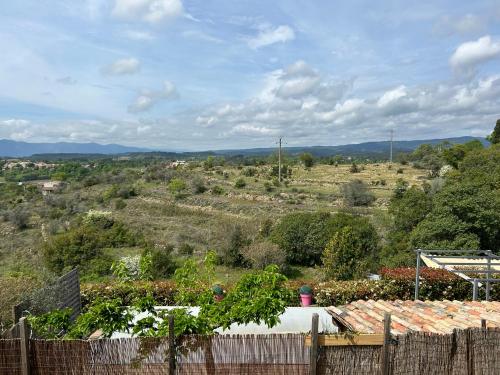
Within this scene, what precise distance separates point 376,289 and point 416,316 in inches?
170

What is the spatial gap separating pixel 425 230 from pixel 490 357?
36.8 feet

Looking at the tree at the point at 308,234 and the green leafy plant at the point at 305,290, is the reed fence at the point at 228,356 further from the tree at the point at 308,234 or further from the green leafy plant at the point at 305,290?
the tree at the point at 308,234

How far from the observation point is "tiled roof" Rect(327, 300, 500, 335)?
587cm

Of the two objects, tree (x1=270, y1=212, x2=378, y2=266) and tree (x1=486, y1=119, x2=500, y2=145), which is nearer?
tree (x1=270, y1=212, x2=378, y2=266)

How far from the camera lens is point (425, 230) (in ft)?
49.7

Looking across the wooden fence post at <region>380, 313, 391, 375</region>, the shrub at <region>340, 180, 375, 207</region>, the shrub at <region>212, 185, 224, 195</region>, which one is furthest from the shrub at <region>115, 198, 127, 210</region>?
the wooden fence post at <region>380, 313, 391, 375</region>

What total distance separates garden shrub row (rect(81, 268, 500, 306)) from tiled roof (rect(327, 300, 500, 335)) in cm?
307

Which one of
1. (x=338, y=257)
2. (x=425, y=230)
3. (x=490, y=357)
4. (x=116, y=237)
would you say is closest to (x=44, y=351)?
(x=490, y=357)

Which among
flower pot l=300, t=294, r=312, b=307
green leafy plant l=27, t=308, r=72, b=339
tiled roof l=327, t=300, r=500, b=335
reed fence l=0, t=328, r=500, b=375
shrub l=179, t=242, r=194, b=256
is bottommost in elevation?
shrub l=179, t=242, r=194, b=256

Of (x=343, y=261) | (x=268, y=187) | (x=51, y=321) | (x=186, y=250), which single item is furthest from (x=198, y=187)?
(x=51, y=321)

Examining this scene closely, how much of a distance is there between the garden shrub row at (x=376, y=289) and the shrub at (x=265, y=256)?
808 cm

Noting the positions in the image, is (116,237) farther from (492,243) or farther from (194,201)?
(492,243)

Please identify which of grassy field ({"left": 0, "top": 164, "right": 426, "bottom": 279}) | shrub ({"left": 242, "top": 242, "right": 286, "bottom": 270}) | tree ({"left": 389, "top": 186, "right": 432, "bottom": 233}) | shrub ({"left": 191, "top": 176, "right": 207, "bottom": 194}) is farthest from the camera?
shrub ({"left": 191, "top": 176, "right": 207, "bottom": 194})

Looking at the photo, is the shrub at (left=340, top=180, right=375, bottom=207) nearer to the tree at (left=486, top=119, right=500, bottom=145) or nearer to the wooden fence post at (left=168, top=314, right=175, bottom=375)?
the tree at (left=486, top=119, right=500, bottom=145)
